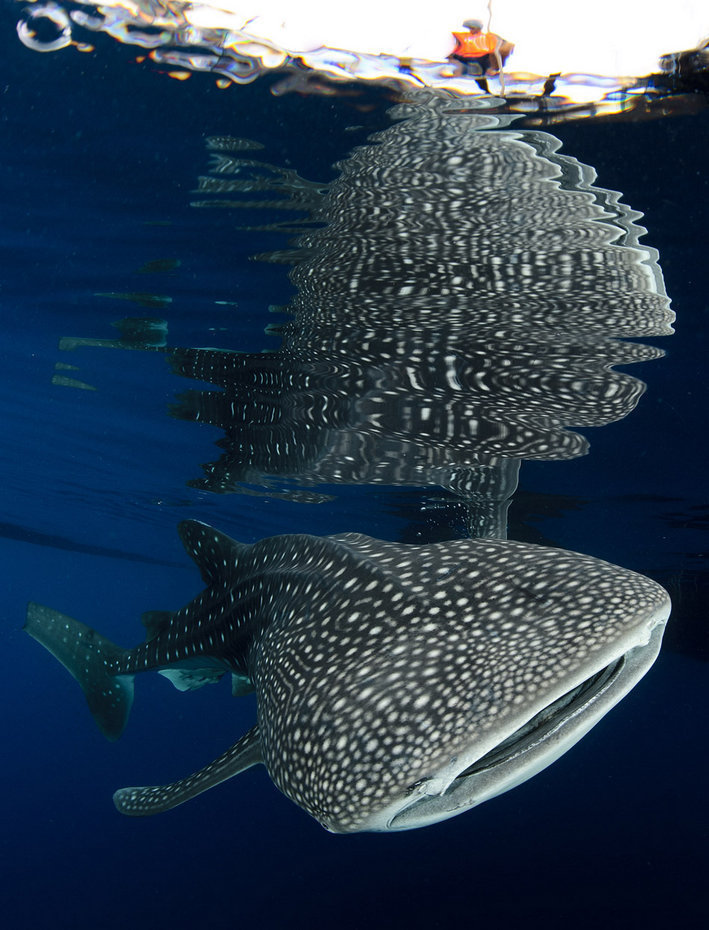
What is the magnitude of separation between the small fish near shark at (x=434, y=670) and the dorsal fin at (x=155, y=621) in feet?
7.93

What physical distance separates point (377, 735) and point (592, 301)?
223 inches

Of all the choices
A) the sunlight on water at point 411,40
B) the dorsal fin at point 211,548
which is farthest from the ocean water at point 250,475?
the dorsal fin at point 211,548

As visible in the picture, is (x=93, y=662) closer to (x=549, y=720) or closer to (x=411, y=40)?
(x=549, y=720)

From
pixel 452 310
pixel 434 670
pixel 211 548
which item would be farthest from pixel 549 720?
pixel 452 310

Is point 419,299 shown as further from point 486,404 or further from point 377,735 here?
point 377,735

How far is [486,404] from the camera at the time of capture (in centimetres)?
928

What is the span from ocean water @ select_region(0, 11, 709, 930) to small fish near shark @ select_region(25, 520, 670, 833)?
3839mm

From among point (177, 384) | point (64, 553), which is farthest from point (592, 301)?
point (64, 553)

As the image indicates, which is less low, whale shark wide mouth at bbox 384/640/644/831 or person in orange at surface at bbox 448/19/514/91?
person in orange at surface at bbox 448/19/514/91

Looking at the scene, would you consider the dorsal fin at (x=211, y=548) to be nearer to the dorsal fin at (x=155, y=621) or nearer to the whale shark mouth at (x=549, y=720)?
the dorsal fin at (x=155, y=621)

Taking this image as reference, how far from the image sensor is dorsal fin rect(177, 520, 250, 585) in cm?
546

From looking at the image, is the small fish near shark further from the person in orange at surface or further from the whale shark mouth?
the person in orange at surface

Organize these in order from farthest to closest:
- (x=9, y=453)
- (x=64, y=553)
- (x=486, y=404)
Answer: (x=64, y=553)
(x=9, y=453)
(x=486, y=404)

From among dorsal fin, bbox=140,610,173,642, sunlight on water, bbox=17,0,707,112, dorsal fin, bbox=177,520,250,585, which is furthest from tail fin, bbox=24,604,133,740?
sunlight on water, bbox=17,0,707,112
